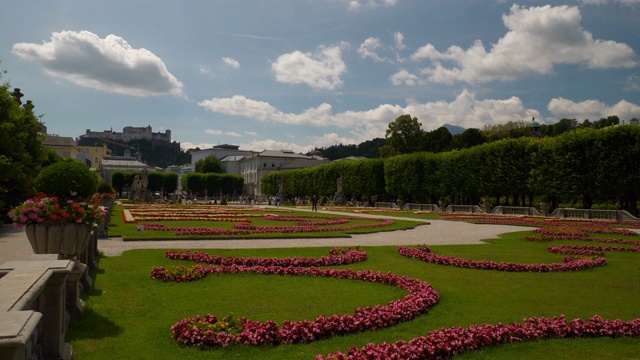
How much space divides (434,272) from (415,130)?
7841cm

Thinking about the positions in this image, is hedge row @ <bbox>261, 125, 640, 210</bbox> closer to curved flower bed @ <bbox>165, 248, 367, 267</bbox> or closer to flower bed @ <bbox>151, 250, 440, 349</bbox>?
curved flower bed @ <bbox>165, 248, 367, 267</bbox>

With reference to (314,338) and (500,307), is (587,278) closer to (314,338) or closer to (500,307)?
(500,307)

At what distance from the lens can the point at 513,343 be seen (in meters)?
6.50

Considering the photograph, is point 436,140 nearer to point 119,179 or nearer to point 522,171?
point 522,171

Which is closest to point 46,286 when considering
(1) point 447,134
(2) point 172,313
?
(2) point 172,313

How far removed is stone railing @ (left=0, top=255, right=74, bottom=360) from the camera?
12.5ft

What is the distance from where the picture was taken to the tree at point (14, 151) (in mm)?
23062

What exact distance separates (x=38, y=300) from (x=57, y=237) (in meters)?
3.20

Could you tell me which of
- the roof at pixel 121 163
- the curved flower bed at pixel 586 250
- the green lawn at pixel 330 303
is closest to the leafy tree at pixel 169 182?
the roof at pixel 121 163

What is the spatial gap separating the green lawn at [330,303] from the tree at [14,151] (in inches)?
565

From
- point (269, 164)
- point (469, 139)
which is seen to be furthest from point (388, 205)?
point (269, 164)

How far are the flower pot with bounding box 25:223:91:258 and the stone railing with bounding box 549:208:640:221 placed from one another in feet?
118

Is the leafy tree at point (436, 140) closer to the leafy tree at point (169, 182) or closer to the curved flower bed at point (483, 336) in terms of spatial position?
the leafy tree at point (169, 182)

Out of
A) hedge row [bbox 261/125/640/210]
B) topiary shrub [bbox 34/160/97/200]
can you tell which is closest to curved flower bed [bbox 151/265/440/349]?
topiary shrub [bbox 34/160/97/200]
